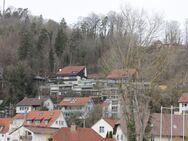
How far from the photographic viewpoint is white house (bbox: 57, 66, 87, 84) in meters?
83.7

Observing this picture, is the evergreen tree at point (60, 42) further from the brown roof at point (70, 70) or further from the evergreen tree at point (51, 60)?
the brown roof at point (70, 70)

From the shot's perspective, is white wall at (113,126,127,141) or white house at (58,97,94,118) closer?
white wall at (113,126,127,141)

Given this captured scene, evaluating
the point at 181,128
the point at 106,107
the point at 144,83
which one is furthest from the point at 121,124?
the point at 144,83

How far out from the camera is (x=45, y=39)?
305ft

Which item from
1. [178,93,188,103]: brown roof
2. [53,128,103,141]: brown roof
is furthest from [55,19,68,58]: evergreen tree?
[53,128,103,141]: brown roof

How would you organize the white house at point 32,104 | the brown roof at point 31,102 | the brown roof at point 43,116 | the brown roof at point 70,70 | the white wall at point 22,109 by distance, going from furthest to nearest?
the brown roof at point 70,70
the brown roof at point 31,102
the white wall at point 22,109
the white house at point 32,104
the brown roof at point 43,116

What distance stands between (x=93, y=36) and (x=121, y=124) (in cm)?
5501

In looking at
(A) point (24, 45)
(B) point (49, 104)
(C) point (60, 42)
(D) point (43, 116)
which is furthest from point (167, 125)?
(C) point (60, 42)

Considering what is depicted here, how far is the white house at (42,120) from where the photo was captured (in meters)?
61.6

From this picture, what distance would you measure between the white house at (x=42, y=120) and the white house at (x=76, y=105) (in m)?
5.05

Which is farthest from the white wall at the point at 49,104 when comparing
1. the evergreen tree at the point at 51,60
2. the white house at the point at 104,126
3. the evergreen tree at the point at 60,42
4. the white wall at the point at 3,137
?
the white house at the point at 104,126

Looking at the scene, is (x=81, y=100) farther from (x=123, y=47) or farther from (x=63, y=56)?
(x=123, y=47)

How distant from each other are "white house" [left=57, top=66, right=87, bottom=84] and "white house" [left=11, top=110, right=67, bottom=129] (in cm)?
1942

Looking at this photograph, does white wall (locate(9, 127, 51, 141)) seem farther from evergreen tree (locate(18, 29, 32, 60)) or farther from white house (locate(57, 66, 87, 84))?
evergreen tree (locate(18, 29, 32, 60))
